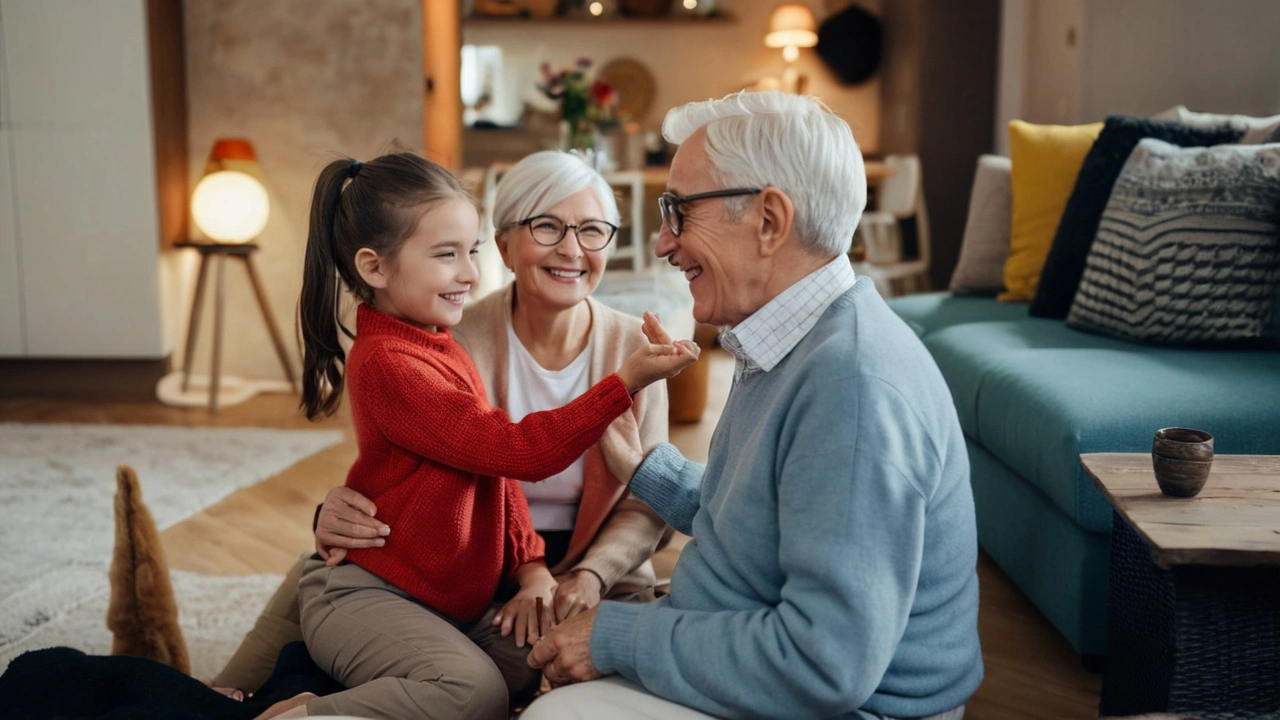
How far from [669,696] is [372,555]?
65 centimetres

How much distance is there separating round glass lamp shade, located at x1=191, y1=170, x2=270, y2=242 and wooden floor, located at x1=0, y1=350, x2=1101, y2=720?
2.30 ft

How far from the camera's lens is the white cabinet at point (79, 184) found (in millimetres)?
4438

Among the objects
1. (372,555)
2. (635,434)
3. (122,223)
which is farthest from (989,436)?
(122,223)

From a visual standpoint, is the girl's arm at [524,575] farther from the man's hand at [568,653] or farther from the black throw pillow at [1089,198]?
the black throw pillow at [1089,198]

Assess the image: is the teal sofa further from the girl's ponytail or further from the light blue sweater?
the girl's ponytail

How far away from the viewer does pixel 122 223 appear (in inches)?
180

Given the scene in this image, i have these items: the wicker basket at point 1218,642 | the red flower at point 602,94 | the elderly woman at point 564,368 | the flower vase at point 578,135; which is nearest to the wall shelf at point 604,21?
the red flower at point 602,94

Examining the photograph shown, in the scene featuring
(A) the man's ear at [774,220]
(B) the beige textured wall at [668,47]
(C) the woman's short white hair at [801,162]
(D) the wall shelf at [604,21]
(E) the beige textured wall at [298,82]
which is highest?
(D) the wall shelf at [604,21]

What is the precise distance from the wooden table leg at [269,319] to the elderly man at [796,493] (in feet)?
12.0

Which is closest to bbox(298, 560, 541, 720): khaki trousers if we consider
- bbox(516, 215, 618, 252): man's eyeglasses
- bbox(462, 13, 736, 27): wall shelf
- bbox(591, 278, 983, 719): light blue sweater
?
bbox(591, 278, 983, 719): light blue sweater

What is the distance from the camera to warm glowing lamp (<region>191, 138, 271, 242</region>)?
4.49 m

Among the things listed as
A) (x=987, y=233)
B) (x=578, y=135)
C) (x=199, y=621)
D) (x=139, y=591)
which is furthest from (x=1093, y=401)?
(x=578, y=135)

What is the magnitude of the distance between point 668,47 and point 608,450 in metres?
6.63

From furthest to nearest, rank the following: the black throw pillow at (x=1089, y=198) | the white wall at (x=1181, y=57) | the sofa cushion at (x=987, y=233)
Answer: the sofa cushion at (x=987, y=233) → the white wall at (x=1181, y=57) → the black throw pillow at (x=1089, y=198)
